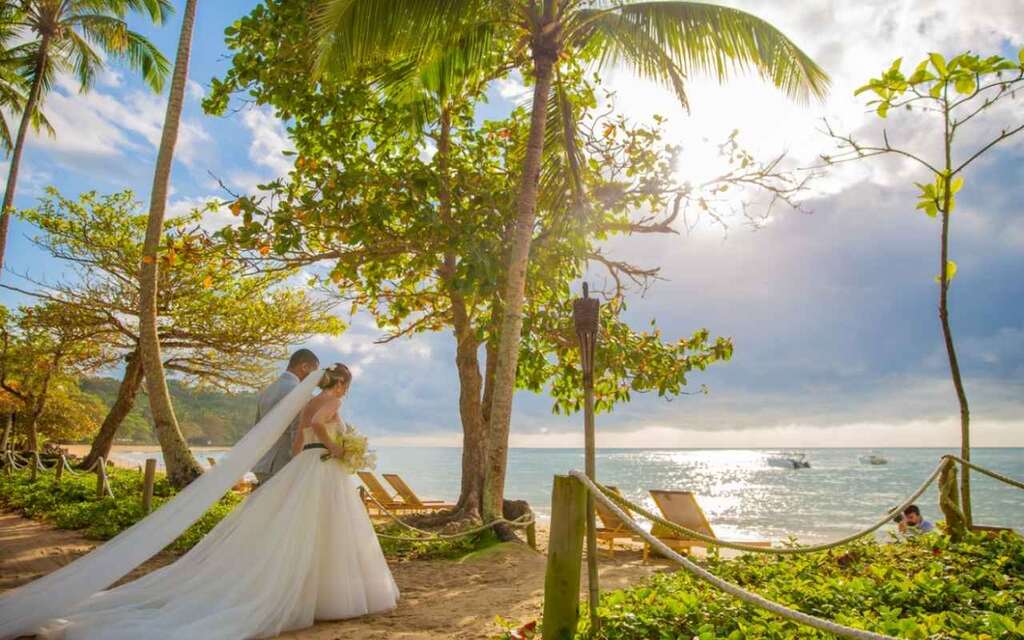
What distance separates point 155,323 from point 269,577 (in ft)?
23.7

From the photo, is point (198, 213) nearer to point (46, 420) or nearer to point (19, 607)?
point (19, 607)

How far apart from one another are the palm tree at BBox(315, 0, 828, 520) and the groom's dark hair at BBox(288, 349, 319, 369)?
245cm

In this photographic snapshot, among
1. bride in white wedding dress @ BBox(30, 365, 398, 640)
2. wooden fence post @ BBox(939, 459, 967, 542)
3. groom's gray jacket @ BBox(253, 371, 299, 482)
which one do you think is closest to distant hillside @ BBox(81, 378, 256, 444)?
groom's gray jacket @ BBox(253, 371, 299, 482)

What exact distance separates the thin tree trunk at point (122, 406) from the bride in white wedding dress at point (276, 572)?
1293cm

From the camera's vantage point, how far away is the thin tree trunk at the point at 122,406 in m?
16.0

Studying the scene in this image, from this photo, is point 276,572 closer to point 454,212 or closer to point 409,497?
point 454,212

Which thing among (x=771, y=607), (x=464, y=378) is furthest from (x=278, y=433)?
(x=464, y=378)

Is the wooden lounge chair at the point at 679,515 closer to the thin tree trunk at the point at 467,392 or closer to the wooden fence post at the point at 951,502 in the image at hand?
the thin tree trunk at the point at 467,392

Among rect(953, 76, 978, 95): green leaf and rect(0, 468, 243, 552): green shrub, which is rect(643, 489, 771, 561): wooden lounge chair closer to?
rect(953, 76, 978, 95): green leaf

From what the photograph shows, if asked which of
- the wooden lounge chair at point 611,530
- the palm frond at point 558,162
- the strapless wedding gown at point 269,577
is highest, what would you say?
the palm frond at point 558,162

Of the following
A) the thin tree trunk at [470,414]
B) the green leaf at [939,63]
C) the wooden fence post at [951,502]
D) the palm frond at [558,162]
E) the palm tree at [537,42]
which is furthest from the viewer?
the thin tree trunk at [470,414]

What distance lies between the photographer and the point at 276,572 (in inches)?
186

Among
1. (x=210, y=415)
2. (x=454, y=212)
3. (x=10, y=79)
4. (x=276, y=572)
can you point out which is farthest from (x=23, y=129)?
(x=210, y=415)

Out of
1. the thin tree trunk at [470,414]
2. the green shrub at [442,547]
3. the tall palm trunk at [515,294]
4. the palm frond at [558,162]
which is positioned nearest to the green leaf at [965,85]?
the tall palm trunk at [515,294]
